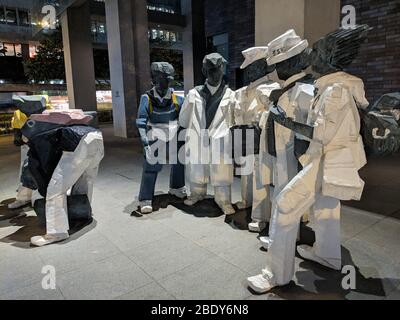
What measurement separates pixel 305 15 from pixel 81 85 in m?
9.97

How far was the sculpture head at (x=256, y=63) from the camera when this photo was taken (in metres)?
3.04

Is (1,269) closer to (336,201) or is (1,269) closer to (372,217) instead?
(336,201)

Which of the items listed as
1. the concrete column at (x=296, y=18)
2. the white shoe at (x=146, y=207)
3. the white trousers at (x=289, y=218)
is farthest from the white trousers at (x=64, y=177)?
the concrete column at (x=296, y=18)

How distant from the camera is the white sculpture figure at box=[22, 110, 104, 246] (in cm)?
291

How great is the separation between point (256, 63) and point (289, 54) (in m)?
0.68

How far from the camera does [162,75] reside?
3584 mm

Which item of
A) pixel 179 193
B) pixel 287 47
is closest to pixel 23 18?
pixel 179 193

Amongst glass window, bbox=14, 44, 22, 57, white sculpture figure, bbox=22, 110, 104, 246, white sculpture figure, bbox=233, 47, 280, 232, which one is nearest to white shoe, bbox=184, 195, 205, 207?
white sculpture figure, bbox=233, 47, 280, 232

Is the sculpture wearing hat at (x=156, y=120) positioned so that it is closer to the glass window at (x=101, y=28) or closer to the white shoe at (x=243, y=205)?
the white shoe at (x=243, y=205)

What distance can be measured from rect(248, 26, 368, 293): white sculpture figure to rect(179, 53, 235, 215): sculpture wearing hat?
Result: 129 centimetres

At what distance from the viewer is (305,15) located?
3.87m

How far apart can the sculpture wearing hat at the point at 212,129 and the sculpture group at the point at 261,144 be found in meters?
0.01

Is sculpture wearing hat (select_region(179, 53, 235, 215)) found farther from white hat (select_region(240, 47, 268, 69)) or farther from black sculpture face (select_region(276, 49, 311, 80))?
black sculpture face (select_region(276, 49, 311, 80))
